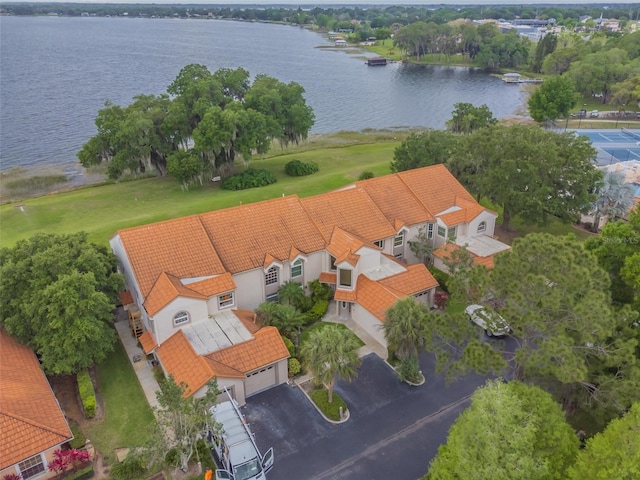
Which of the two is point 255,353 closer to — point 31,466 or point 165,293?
point 165,293

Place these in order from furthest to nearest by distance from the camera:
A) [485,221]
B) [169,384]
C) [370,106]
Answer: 1. [370,106]
2. [485,221]
3. [169,384]

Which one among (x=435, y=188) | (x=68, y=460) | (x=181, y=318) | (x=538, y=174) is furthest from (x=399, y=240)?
(x=68, y=460)

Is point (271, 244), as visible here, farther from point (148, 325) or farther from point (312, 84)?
point (312, 84)

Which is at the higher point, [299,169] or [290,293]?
[290,293]

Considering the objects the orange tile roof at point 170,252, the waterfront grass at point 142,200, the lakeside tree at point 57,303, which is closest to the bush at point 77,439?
the lakeside tree at point 57,303

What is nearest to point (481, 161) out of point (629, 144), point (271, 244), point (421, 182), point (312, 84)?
point (421, 182)

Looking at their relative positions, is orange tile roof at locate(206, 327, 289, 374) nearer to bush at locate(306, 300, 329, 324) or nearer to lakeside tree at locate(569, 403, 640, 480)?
bush at locate(306, 300, 329, 324)
